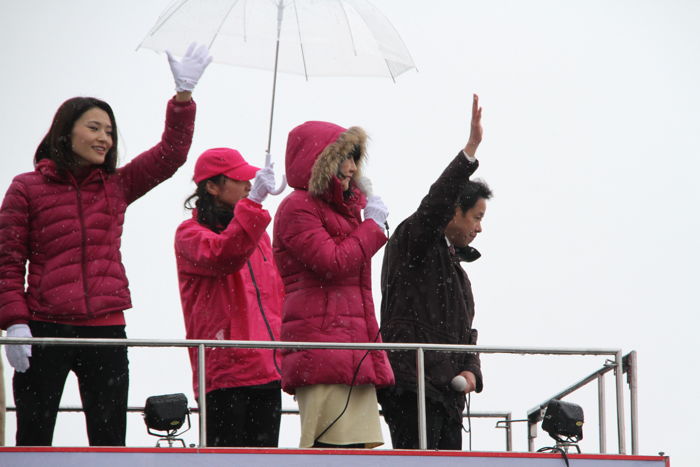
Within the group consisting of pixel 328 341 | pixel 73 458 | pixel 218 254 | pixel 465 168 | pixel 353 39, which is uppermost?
pixel 353 39

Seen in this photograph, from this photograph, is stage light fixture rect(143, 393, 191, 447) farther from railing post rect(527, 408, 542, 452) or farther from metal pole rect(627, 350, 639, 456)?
railing post rect(527, 408, 542, 452)

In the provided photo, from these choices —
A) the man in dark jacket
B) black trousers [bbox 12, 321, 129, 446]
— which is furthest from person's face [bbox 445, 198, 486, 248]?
black trousers [bbox 12, 321, 129, 446]

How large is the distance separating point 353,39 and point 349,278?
5.89 feet

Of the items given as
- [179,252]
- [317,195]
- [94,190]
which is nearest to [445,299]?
[317,195]

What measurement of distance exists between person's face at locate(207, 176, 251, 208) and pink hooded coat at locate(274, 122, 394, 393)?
659 mm

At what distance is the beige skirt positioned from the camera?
20.8ft

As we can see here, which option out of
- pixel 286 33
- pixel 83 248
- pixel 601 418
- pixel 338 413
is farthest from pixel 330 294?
pixel 286 33

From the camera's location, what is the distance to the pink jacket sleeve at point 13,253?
20.3ft

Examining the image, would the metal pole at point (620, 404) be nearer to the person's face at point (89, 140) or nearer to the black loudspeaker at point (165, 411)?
the black loudspeaker at point (165, 411)

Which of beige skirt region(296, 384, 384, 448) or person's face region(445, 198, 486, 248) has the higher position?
person's face region(445, 198, 486, 248)

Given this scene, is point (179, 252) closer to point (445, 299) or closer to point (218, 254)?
point (218, 254)

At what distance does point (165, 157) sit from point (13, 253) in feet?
3.06

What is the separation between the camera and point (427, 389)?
22.4 ft

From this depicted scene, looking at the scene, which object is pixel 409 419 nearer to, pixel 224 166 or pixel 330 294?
pixel 330 294
